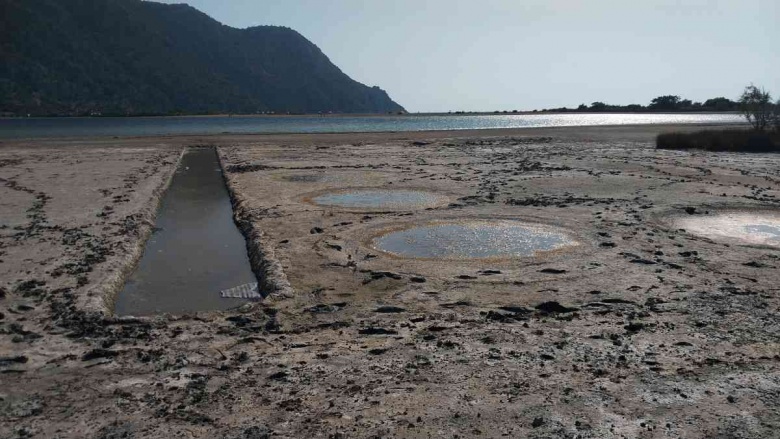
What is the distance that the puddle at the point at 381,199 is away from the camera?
17.5 m

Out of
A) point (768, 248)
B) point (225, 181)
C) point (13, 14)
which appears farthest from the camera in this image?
point (13, 14)

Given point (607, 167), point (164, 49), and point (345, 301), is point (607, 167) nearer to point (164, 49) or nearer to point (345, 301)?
point (345, 301)

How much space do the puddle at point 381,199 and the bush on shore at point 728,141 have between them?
86.0 feet

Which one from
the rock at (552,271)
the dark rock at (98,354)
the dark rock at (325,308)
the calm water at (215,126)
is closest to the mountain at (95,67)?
the calm water at (215,126)

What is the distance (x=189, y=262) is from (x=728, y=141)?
3579 centimetres

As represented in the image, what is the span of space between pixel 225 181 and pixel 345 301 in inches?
725

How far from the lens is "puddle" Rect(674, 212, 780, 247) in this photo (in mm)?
12922

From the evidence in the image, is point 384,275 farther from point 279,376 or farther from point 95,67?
point 95,67

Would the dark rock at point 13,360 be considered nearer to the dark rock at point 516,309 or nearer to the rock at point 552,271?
the dark rock at point 516,309

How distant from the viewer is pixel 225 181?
1020 inches

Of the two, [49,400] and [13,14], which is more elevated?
[13,14]

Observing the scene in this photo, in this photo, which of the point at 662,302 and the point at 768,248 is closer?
the point at 662,302

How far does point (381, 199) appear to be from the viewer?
1877 centimetres

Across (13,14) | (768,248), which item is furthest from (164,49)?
(768,248)
